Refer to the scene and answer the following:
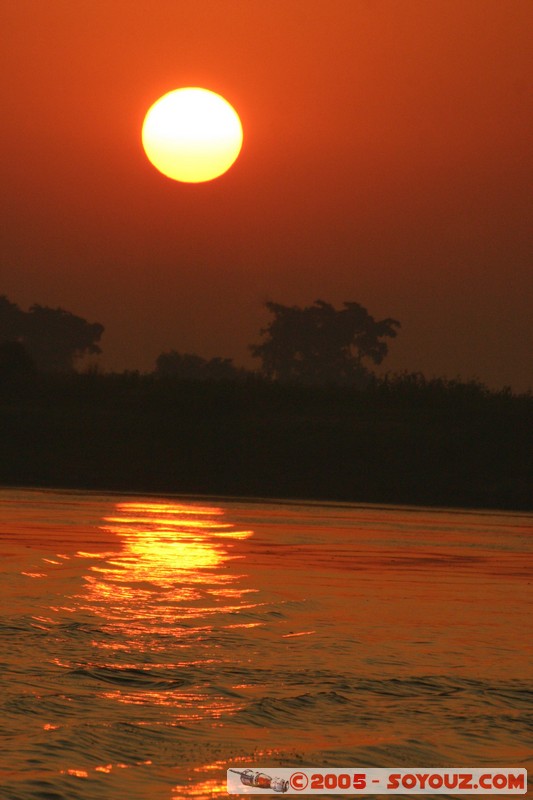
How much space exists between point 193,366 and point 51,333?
1697 centimetres

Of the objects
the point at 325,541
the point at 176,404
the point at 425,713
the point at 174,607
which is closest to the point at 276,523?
the point at 325,541

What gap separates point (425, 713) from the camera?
9.52 m

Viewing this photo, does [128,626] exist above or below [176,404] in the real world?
below

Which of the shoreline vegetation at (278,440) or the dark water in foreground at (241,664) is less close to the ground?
the shoreline vegetation at (278,440)

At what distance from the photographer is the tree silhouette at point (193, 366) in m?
149

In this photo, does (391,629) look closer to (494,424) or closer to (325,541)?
(325,541)

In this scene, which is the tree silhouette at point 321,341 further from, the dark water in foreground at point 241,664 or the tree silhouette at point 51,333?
the dark water in foreground at point 241,664

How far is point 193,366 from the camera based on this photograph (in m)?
158

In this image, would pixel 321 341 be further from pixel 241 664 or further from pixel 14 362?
pixel 241 664

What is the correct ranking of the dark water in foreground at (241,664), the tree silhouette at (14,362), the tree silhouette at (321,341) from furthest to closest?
the tree silhouette at (321,341)
the tree silhouette at (14,362)
the dark water in foreground at (241,664)

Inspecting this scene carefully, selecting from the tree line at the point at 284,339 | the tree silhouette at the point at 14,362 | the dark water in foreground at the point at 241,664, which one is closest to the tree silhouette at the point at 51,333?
the tree line at the point at 284,339

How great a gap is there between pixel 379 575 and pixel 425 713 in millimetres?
8729

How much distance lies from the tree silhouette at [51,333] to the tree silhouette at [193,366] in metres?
9.34

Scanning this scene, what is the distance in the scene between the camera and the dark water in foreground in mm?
8297
